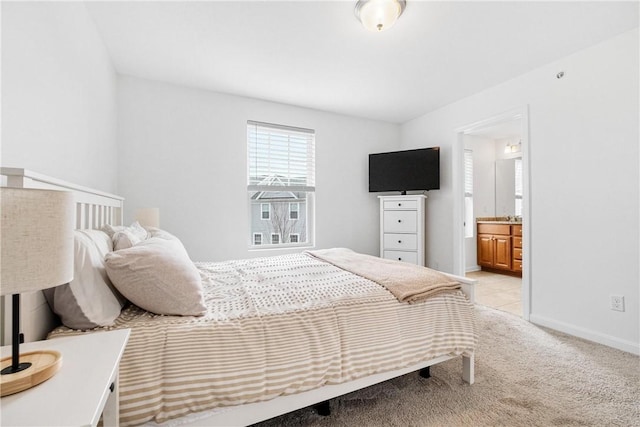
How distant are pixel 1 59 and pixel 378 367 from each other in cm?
201

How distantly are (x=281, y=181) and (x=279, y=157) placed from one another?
0.32m

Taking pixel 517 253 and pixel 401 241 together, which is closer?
pixel 401 241

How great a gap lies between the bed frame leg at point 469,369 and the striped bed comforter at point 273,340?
0.25ft

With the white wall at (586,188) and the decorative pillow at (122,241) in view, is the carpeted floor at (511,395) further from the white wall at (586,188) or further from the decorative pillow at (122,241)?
the decorative pillow at (122,241)

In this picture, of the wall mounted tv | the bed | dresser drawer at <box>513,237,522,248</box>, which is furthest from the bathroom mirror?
the bed

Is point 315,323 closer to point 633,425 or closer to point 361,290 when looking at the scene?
point 361,290

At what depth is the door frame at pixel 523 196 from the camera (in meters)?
2.84

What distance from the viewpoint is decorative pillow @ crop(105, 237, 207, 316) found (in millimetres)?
1164

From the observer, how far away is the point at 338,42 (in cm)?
236

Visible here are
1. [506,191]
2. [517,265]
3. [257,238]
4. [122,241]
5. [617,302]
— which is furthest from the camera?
[506,191]

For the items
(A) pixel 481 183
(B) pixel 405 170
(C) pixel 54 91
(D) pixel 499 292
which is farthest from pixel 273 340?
(A) pixel 481 183

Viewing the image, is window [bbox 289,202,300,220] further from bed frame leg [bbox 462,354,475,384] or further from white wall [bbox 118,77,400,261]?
bed frame leg [bbox 462,354,475,384]

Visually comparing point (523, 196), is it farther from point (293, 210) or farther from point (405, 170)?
point (293, 210)

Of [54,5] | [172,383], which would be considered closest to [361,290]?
[172,383]
